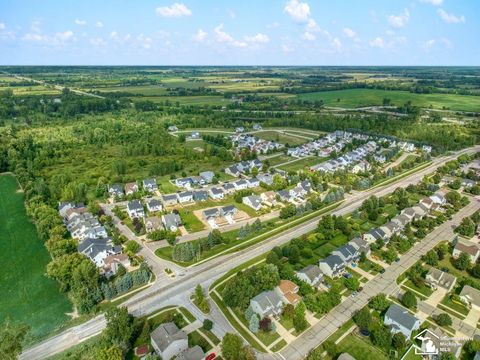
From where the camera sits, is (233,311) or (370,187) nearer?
(233,311)

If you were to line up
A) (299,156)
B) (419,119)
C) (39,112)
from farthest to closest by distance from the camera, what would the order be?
(39,112)
(419,119)
(299,156)

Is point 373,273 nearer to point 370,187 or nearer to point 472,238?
point 472,238

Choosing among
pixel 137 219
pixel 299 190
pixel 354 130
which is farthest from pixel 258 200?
pixel 354 130

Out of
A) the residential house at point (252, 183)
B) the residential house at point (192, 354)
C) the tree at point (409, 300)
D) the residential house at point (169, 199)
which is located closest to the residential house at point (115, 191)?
the residential house at point (169, 199)

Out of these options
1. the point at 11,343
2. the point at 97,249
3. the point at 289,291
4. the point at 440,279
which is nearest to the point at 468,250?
the point at 440,279

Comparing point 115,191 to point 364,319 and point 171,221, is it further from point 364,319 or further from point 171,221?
point 364,319

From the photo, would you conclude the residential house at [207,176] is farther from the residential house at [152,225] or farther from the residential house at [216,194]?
the residential house at [152,225]
